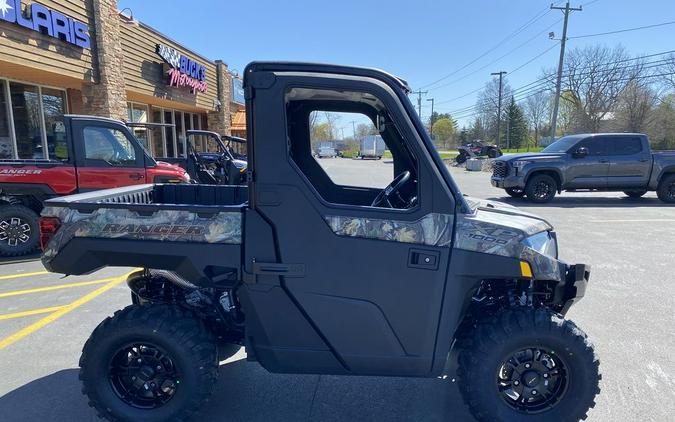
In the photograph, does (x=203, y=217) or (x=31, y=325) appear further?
(x=31, y=325)

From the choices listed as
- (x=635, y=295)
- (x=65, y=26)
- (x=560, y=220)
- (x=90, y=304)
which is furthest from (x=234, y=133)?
(x=635, y=295)

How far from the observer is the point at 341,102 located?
3174 mm

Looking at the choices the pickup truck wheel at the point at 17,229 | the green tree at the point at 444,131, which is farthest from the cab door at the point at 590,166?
the green tree at the point at 444,131

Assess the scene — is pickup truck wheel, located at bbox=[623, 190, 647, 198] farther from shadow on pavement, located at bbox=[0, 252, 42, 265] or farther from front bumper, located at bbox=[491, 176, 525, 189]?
shadow on pavement, located at bbox=[0, 252, 42, 265]

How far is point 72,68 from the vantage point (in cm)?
1101

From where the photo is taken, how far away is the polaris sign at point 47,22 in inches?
352

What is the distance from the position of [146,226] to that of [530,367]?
251 centimetres

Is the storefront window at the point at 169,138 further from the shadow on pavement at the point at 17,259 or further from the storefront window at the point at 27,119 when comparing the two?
the shadow on pavement at the point at 17,259

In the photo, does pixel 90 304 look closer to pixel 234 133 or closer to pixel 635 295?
pixel 635 295

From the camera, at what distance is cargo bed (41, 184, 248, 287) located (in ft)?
8.11

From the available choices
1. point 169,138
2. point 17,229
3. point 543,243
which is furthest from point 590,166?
point 169,138

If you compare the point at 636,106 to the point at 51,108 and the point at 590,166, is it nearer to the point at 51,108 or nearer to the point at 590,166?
the point at 590,166

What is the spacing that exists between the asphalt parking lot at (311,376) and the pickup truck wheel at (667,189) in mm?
7903

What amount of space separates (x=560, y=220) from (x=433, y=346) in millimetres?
8644
